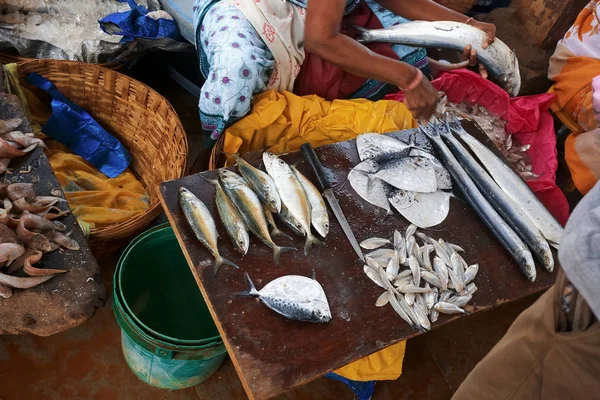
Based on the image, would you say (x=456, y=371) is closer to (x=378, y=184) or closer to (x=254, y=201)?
(x=378, y=184)

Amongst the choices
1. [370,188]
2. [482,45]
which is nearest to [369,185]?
[370,188]

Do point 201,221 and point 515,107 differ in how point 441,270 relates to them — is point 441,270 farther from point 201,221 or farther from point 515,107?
point 515,107

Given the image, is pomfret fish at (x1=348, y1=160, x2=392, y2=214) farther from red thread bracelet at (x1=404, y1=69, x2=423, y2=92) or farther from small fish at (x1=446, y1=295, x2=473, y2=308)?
red thread bracelet at (x1=404, y1=69, x2=423, y2=92)

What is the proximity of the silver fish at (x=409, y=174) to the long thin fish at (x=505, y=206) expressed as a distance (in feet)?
0.73

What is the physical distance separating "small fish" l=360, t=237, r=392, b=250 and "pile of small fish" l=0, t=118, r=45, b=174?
5.13 feet

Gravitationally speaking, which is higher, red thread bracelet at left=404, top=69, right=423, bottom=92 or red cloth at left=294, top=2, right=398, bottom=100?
red thread bracelet at left=404, top=69, right=423, bottom=92

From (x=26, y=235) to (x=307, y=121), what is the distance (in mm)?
1443

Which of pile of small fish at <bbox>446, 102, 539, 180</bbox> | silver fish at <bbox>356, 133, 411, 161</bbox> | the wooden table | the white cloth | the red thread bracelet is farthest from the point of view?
pile of small fish at <bbox>446, 102, 539, 180</bbox>

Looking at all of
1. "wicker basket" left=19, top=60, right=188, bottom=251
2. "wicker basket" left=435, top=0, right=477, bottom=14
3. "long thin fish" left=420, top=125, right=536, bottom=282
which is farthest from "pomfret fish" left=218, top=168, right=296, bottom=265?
"wicker basket" left=435, top=0, right=477, bottom=14

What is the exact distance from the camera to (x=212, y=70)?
Answer: 8.11 feet

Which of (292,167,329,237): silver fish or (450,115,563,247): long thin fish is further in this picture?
(450,115,563,247): long thin fish

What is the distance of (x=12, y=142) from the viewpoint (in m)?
2.13

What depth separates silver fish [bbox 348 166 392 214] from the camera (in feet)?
6.64

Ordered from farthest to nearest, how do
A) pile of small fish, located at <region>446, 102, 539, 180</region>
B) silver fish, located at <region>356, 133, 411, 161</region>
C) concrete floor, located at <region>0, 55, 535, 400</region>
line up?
1. pile of small fish, located at <region>446, 102, 539, 180</region>
2. concrete floor, located at <region>0, 55, 535, 400</region>
3. silver fish, located at <region>356, 133, 411, 161</region>
